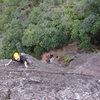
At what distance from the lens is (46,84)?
43.0ft

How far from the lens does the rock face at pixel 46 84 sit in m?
12.3

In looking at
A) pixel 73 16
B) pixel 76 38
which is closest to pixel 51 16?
pixel 73 16

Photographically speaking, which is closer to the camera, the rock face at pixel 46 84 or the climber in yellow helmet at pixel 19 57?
the rock face at pixel 46 84

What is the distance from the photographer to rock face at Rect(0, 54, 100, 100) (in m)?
12.3

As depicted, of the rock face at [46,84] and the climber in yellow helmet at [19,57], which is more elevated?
the climber in yellow helmet at [19,57]

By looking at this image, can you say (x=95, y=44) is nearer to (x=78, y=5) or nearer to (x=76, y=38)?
(x=76, y=38)

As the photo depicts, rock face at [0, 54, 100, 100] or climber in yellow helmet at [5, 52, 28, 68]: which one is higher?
climber in yellow helmet at [5, 52, 28, 68]

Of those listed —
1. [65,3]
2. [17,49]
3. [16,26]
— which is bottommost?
[17,49]

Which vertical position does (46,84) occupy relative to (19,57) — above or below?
below

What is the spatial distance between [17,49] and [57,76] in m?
14.8

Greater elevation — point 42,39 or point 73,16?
point 73,16

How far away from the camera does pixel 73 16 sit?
26734mm

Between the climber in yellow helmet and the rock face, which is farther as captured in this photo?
the climber in yellow helmet

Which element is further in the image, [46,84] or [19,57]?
[19,57]
